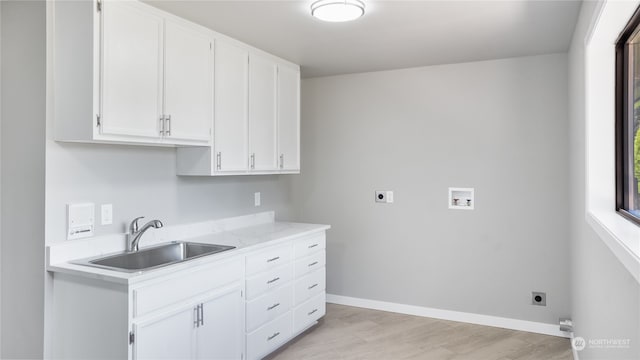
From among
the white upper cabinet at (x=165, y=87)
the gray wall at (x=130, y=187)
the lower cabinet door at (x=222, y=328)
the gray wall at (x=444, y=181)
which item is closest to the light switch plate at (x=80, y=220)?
the gray wall at (x=130, y=187)

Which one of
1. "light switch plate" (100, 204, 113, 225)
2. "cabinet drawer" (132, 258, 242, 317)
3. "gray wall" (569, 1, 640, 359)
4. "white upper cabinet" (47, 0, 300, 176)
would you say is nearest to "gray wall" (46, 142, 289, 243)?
"light switch plate" (100, 204, 113, 225)

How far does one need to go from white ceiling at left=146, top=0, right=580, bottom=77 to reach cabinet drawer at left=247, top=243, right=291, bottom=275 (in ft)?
5.04

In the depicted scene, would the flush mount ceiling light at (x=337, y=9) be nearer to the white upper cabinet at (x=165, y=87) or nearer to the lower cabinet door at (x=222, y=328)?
the white upper cabinet at (x=165, y=87)

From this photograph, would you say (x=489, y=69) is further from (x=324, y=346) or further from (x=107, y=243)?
(x=107, y=243)

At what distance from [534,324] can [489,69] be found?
2191mm

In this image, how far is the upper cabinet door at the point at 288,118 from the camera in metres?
3.81

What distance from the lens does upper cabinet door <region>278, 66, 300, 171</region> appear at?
12.5 ft

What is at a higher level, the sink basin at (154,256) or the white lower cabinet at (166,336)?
the sink basin at (154,256)

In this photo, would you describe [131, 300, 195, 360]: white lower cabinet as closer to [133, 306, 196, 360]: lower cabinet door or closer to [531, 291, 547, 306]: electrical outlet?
[133, 306, 196, 360]: lower cabinet door

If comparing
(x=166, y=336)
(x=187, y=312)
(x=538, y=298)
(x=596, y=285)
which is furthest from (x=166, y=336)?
(x=538, y=298)

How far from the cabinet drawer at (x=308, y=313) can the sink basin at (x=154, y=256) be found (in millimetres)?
918

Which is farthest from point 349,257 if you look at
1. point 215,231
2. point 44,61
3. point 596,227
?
point 44,61

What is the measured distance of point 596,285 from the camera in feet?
6.61

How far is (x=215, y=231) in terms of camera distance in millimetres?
3479
